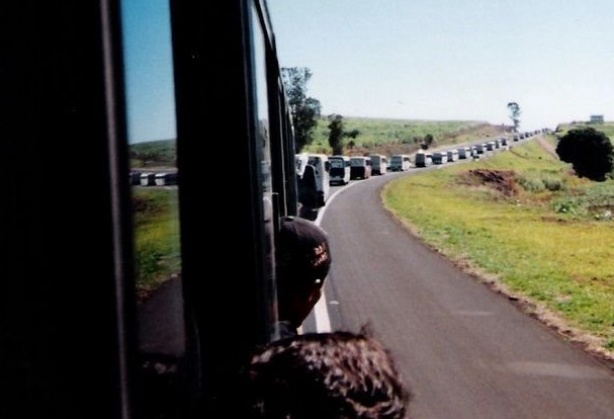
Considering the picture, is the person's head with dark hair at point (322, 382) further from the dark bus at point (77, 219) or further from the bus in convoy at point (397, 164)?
the bus in convoy at point (397, 164)

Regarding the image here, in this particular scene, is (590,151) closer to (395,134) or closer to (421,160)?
(421,160)

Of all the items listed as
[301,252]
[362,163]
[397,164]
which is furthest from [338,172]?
[301,252]

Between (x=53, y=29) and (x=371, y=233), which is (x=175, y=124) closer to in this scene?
(x=53, y=29)

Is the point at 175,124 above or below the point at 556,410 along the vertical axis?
Result: above

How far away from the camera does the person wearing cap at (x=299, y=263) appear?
10.2 feet

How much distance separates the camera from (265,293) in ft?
7.27

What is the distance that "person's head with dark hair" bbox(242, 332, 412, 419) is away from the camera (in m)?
1.34

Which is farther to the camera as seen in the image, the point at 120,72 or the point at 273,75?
the point at 273,75

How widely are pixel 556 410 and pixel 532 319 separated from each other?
5.13 metres

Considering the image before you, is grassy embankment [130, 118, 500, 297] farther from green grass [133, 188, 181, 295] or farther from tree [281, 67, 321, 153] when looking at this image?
tree [281, 67, 321, 153]

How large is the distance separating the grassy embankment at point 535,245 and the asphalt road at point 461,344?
56 centimetres

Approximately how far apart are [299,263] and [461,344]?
7.95m

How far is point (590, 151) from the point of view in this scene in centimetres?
7969

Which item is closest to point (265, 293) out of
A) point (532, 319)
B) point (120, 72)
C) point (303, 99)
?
point (120, 72)
